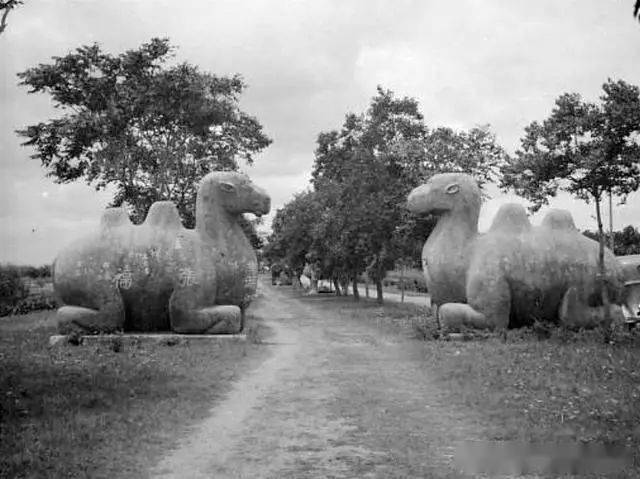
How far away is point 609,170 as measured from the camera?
14.9m

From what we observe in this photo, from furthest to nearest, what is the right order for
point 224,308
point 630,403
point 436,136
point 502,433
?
point 436,136
point 224,308
point 630,403
point 502,433

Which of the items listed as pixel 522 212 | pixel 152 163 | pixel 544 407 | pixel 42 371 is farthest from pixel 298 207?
pixel 544 407

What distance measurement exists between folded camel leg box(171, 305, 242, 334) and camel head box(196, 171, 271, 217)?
8.62ft

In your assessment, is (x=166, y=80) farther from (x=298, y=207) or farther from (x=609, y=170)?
(x=298, y=207)

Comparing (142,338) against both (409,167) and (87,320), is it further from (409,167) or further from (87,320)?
(409,167)

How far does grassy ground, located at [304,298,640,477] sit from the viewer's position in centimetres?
748

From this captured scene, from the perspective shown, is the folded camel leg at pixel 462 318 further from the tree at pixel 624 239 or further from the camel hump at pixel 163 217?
the tree at pixel 624 239

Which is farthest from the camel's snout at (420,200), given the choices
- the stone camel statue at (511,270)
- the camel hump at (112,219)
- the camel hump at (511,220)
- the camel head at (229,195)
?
the camel hump at (112,219)

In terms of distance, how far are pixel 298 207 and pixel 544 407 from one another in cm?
3532

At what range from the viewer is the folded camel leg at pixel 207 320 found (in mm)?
15719

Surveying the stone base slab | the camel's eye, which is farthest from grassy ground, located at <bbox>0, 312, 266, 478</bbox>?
the camel's eye

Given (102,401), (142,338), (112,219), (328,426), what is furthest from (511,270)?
(102,401)

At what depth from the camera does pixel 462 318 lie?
16.1 m

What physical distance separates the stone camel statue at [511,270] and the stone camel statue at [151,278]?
5296 millimetres
